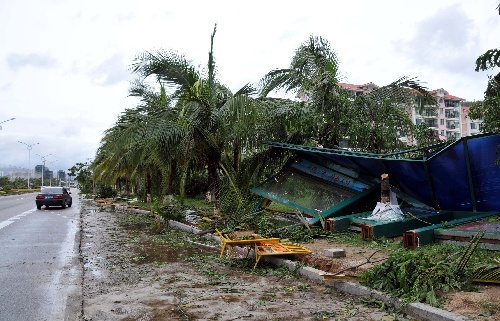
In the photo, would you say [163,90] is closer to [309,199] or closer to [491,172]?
[309,199]

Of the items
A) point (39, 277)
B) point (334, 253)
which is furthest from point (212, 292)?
point (39, 277)

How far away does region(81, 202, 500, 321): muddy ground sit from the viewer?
206 inches

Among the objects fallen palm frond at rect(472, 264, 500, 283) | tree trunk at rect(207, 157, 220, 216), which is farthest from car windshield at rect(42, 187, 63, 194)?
fallen palm frond at rect(472, 264, 500, 283)

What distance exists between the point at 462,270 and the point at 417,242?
253 cm

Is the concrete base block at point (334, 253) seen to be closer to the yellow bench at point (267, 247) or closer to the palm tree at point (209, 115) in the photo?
the yellow bench at point (267, 247)

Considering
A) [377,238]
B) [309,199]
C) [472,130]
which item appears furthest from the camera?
[472,130]

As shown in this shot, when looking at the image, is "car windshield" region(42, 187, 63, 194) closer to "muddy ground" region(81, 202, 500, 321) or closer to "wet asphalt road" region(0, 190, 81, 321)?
"wet asphalt road" region(0, 190, 81, 321)

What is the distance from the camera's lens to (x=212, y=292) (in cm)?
641

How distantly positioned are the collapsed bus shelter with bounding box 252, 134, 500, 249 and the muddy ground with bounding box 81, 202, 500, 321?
1.78 m

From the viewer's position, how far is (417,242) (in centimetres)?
831

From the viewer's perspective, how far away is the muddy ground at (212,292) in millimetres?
5223

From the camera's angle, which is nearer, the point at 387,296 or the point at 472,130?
the point at 387,296

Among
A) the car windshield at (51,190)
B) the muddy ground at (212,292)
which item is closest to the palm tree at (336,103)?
the muddy ground at (212,292)

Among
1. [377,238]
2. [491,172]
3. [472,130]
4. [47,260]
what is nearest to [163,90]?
[47,260]
